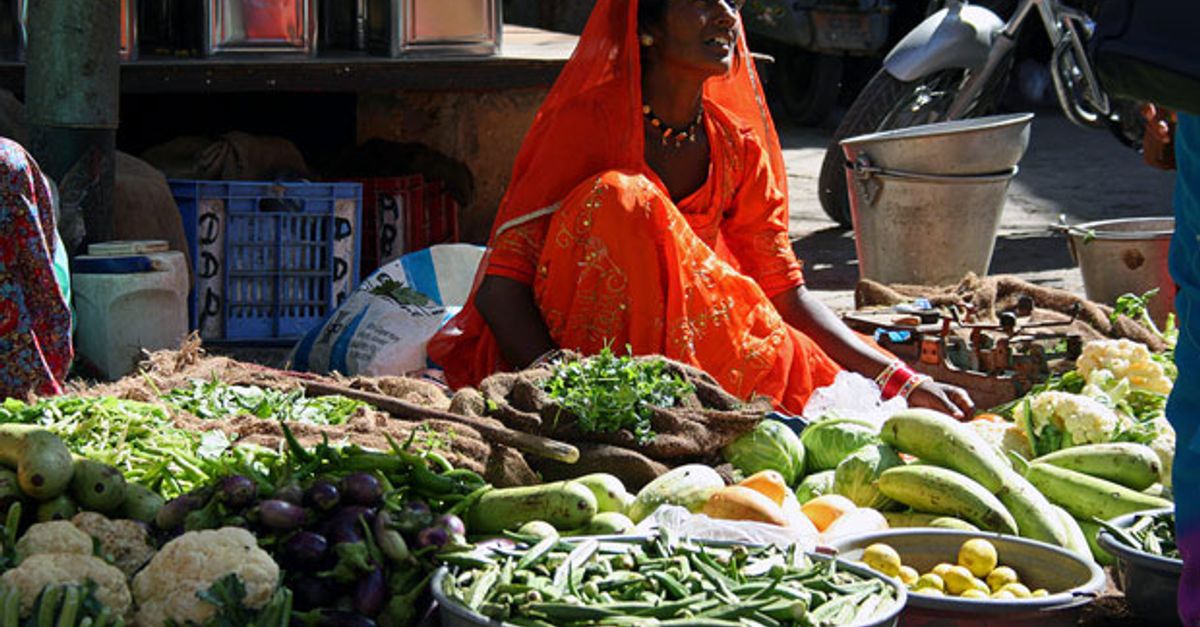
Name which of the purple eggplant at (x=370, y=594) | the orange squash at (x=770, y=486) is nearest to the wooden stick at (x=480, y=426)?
the orange squash at (x=770, y=486)

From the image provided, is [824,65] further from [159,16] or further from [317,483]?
[317,483]

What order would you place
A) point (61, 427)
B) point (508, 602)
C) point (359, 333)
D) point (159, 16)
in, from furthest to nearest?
point (159, 16)
point (359, 333)
point (61, 427)
point (508, 602)

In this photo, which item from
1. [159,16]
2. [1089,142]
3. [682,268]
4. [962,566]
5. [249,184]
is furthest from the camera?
[1089,142]

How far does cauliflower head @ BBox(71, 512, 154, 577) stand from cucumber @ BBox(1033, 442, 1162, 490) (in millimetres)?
1996

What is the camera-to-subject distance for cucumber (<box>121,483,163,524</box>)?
8.93ft

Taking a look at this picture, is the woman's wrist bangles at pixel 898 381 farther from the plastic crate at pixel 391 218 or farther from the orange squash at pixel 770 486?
the plastic crate at pixel 391 218

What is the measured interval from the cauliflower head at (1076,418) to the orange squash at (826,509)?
723 mm

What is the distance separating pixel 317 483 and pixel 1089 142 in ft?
34.1

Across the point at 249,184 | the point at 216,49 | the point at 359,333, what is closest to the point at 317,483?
the point at 359,333

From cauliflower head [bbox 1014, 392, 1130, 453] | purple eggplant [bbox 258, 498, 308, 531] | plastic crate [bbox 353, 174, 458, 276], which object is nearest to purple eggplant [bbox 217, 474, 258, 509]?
purple eggplant [bbox 258, 498, 308, 531]

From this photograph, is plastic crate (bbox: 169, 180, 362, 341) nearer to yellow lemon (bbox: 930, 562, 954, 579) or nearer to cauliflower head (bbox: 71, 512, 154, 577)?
cauliflower head (bbox: 71, 512, 154, 577)

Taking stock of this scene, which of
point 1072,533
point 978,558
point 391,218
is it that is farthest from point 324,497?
point 391,218

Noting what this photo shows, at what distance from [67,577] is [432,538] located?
1.87ft

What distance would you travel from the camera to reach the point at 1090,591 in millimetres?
2629
